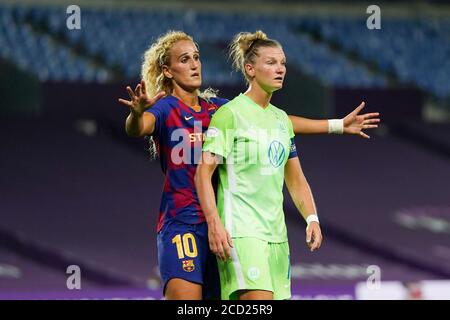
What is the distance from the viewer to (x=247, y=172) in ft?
21.2

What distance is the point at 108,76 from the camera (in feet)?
63.8

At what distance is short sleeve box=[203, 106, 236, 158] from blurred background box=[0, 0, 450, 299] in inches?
246

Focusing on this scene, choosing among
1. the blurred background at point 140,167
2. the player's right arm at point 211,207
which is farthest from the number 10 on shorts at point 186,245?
the blurred background at point 140,167

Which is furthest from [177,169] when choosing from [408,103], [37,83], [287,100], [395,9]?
[395,9]

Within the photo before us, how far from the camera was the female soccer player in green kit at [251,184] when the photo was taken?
6.32m

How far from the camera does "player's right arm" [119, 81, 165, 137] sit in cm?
609

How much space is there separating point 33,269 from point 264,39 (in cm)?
864

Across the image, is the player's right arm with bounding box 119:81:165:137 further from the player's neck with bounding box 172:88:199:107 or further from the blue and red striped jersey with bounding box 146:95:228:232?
the player's neck with bounding box 172:88:199:107

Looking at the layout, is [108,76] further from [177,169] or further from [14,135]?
[177,169]

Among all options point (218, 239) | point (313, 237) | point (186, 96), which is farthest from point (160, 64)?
point (313, 237)

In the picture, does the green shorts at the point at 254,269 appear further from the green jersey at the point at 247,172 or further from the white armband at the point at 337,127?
the white armband at the point at 337,127

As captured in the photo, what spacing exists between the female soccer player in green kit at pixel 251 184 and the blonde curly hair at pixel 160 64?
42 cm

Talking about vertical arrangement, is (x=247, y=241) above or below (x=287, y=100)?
below

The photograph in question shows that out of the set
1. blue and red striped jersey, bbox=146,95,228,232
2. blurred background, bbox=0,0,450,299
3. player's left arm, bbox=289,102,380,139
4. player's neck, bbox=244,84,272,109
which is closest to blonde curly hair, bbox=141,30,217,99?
blue and red striped jersey, bbox=146,95,228,232
